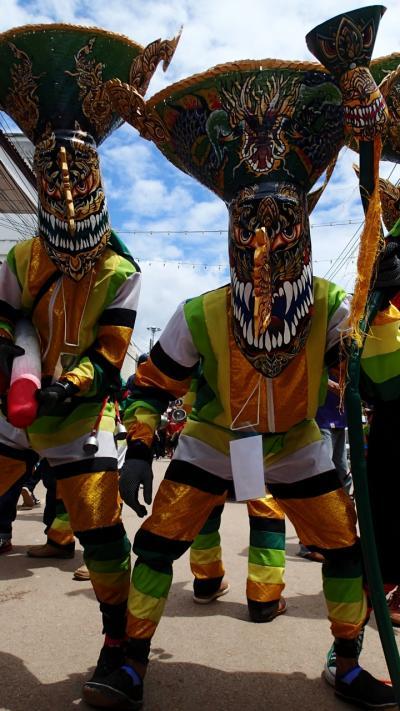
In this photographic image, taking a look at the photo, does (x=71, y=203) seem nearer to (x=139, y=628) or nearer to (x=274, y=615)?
(x=139, y=628)

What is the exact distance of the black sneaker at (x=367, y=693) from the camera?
208cm

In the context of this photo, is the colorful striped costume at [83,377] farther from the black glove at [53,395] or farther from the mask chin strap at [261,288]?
the mask chin strap at [261,288]

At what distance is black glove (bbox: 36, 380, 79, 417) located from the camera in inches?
87.9

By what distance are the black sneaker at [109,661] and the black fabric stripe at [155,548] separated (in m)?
0.37

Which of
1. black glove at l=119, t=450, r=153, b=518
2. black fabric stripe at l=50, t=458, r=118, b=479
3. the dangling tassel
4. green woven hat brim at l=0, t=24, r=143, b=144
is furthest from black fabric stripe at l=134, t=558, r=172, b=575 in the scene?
green woven hat brim at l=0, t=24, r=143, b=144

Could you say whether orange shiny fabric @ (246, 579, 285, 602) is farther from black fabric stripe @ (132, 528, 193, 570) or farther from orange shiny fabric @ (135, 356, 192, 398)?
orange shiny fabric @ (135, 356, 192, 398)

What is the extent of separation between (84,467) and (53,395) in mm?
350

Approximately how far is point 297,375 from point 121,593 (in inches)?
42.6

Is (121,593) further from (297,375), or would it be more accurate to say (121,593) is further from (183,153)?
(183,153)

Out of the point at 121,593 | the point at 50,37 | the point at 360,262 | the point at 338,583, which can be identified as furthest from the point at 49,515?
the point at 360,262

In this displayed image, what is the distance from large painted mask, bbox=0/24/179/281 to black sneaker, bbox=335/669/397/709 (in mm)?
1842

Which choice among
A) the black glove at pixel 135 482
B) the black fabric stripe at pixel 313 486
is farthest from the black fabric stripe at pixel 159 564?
the black fabric stripe at pixel 313 486

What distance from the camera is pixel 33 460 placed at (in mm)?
2594

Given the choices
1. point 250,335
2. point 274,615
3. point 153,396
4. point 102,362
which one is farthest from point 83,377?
point 274,615
